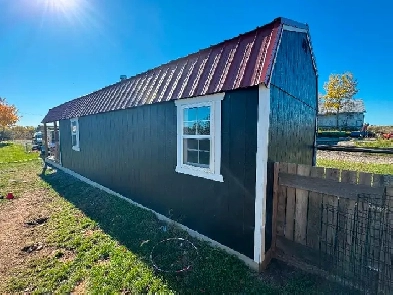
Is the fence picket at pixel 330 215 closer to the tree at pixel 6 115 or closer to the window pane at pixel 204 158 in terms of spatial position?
the window pane at pixel 204 158

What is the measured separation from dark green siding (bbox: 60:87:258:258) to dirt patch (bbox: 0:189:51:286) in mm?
2168

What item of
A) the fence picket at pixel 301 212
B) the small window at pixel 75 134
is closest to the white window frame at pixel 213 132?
the fence picket at pixel 301 212

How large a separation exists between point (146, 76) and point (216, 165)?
3757 millimetres

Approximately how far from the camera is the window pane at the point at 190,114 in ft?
14.2

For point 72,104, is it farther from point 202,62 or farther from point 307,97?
point 307,97

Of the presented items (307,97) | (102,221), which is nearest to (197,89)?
(307,97)

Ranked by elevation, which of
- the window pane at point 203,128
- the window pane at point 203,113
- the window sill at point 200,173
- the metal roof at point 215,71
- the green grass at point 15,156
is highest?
the metal roof at point 215,71

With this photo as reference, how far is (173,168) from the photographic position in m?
A: 4.89

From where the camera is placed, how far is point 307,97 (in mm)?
5754

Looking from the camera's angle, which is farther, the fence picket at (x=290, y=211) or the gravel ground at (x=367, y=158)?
the gravel ground at (x=367, y=158)

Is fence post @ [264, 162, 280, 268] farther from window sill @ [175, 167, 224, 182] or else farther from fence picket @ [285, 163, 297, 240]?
window sill @ [175, 167, 224, 182]

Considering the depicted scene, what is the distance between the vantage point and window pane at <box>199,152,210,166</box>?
4259 millimetres

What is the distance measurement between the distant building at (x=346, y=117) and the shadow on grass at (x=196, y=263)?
1504 inches

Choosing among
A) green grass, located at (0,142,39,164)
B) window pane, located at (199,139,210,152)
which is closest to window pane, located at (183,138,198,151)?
window pane, located at (199,139,210,152)
